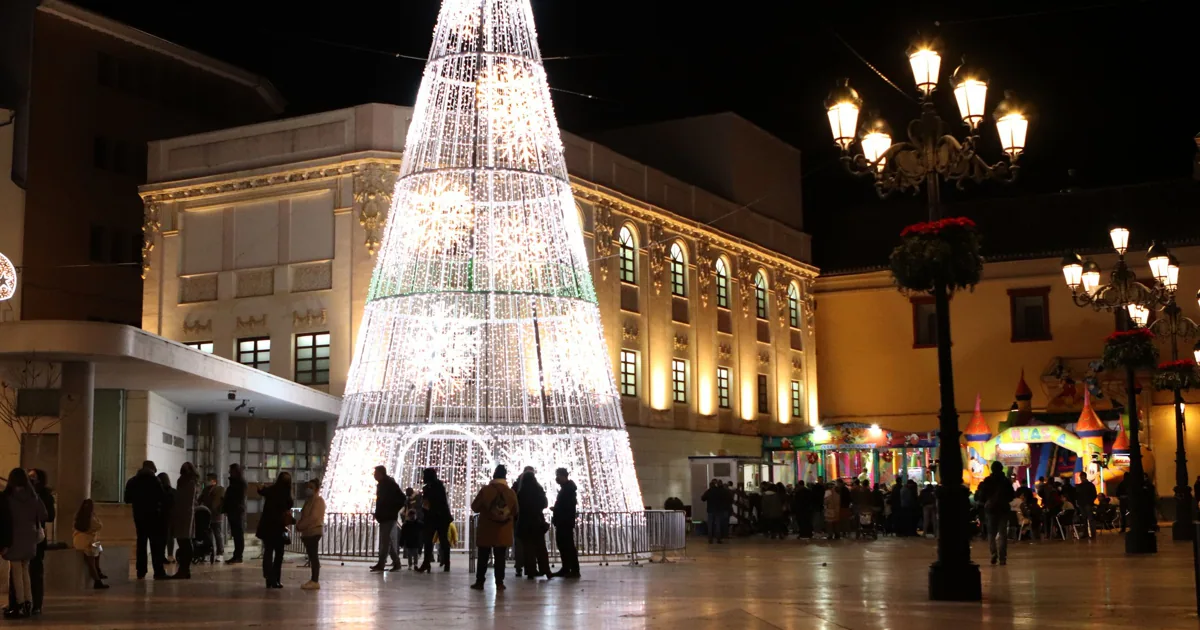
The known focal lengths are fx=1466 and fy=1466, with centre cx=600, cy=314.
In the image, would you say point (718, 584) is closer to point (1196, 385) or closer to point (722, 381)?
point (1196, 385)

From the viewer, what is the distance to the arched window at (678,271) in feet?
138

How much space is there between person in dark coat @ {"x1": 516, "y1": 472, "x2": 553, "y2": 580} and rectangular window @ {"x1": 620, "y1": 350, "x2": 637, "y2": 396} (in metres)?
19.7

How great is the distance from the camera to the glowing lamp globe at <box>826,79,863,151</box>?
1560 centimetres

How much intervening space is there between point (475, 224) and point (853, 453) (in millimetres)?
23732

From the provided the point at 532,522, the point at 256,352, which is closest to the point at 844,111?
the point at 532,522

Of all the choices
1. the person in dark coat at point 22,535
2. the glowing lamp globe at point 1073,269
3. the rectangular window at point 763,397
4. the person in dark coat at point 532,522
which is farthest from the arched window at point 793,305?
the person in dark coat at point 22,535

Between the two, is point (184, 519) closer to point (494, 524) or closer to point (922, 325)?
point (494, 524)

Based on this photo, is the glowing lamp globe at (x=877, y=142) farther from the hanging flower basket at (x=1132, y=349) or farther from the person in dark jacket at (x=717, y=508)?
the person in dark jacket at (x=717, y=508)

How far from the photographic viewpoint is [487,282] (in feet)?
75.5

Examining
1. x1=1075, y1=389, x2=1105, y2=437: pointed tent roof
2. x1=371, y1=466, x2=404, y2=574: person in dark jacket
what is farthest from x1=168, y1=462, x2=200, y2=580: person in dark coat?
x1=1075, y1=389, x2=1105, y2=437: pointed tent roof

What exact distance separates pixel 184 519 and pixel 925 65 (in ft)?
36.6

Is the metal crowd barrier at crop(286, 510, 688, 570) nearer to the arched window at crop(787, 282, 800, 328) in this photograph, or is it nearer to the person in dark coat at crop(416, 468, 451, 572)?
the person in dark coat at crop(416, 468, 451, 572)

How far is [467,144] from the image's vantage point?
73.9ft

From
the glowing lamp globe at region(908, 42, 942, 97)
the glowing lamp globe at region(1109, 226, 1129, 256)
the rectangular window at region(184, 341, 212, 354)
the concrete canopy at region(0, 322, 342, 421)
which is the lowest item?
the concrete canopy at region(0, 322, 342, 421)
